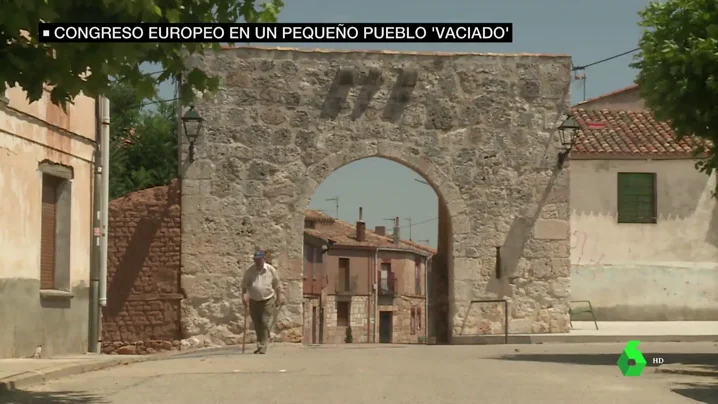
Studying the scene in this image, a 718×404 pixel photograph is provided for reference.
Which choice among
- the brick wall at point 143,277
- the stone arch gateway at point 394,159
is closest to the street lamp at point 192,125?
the stone arch gateway at point 394,159

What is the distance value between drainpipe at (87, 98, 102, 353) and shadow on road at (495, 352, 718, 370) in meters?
6.32

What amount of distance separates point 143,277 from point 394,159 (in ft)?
16.1

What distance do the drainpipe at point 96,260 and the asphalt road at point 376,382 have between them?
2.67 m

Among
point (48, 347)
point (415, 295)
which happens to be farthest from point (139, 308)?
point (415, 295)

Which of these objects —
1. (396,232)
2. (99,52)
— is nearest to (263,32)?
(99,52)

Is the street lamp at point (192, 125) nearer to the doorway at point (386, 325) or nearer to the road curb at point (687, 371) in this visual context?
the road curb at point (687, 371)

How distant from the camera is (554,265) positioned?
70.3 feet

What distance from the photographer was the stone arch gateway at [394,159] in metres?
20.7

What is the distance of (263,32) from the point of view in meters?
8.91

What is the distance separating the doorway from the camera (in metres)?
64.7

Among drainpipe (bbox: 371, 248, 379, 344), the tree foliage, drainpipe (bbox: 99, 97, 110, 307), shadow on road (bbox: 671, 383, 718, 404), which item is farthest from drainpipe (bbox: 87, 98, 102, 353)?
drainpipe (bbox: 371, 248, 379, 344)

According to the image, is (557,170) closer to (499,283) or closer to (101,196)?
(499,283)

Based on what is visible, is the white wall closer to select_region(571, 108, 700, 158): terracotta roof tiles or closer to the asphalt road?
select_region(571, 108, 700, 158): terracotta roof tiles

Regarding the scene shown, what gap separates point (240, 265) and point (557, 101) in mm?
6475
